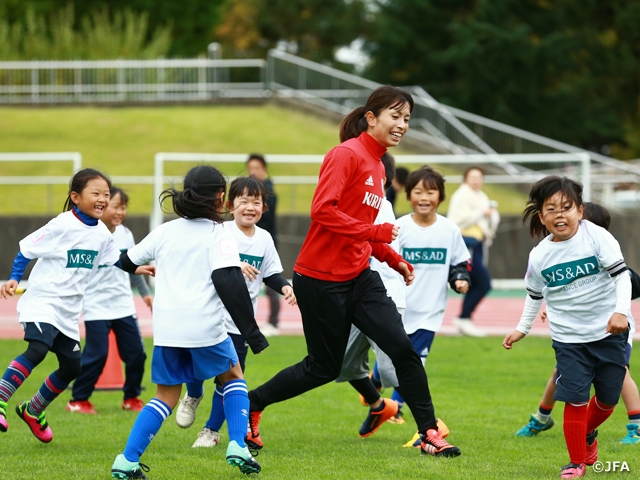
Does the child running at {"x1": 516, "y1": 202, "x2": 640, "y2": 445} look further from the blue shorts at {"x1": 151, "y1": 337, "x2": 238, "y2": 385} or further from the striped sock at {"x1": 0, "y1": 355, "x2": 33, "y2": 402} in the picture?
the striped sock at {"x1": 0, "y1": 355, "x2": 33, "y2": 402}

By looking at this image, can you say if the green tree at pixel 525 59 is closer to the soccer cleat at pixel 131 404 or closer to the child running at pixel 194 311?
the soccer cleat at pixel 131 404

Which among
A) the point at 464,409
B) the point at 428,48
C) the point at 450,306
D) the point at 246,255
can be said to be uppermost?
the point at 428,48

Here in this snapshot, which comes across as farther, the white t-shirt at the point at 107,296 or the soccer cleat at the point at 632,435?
the white t-shirt at the point at 107,296

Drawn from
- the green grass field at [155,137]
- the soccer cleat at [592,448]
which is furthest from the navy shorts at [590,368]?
the green grass field at [155,137]

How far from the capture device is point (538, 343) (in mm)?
11375

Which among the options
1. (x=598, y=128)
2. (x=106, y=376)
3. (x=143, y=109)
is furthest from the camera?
(x=598, y=128)

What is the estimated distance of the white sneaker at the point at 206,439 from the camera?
20.3ft

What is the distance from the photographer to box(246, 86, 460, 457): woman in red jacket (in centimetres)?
566

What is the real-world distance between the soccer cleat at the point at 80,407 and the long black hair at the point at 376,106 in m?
3.22

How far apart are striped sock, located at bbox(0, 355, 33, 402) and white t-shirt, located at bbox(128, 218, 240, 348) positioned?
1.33m

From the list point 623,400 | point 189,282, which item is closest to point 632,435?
point 623,400

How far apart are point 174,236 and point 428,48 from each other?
3340cm

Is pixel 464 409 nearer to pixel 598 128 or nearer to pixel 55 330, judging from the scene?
pixel 55 330

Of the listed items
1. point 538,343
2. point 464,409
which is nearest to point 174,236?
point 464,409
